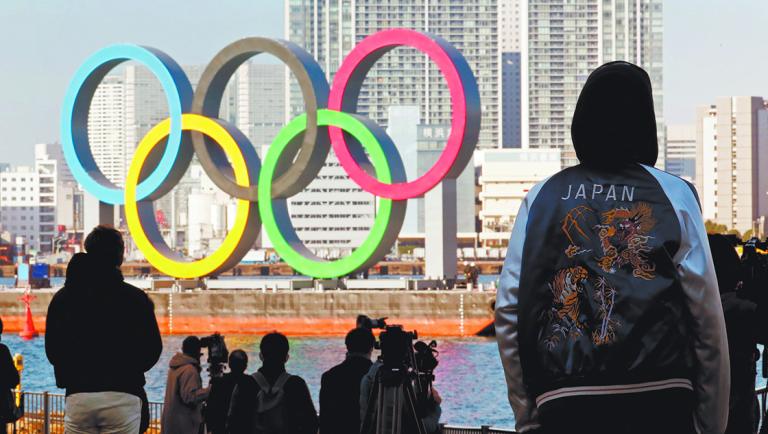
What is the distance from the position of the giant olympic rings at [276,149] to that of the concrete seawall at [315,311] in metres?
1.08

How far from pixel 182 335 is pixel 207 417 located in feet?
137

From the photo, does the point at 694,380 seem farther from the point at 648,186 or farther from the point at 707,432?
the point at 648,186

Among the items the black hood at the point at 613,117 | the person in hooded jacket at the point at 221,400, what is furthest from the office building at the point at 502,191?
the black hood at the point at 613,117

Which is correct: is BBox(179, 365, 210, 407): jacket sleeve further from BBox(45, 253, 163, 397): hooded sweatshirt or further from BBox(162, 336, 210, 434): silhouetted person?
BBox(45, 253, 163, 397): hooded sweatshirt

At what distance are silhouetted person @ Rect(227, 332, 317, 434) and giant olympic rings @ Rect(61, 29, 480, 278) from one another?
1361 inches

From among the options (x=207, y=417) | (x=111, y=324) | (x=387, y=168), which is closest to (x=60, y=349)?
(x=111, y=324)

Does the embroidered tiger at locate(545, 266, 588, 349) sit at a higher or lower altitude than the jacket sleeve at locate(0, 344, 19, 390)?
higher

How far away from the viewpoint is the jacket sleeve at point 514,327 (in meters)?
4.40

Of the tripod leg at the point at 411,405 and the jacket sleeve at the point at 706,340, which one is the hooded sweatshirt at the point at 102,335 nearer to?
the tripod leg at the point at 411,405

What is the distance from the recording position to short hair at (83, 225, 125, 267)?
289 inches

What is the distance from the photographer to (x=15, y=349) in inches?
1889

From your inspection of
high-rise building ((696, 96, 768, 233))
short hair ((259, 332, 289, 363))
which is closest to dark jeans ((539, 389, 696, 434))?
short hair ((259, 332, 289, 363))

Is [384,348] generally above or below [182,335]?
above

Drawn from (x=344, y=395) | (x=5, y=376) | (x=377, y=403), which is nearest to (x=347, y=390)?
(x=344, y=395)
